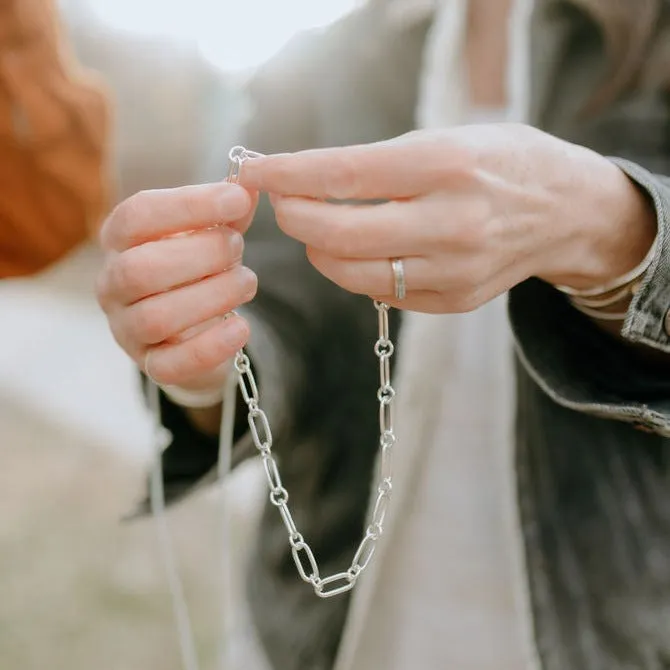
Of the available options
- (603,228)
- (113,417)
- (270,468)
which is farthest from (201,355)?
(113,417)

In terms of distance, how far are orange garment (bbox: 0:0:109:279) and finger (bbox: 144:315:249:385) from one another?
280mm

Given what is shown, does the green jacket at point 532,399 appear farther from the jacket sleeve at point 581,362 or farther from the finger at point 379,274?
the finger at point 379,274

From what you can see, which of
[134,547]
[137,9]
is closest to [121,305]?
[137,9]

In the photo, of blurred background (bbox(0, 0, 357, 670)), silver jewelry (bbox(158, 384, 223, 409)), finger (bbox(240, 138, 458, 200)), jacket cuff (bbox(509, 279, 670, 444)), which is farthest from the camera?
blurred background (bbox(0, 0, 357, 670))

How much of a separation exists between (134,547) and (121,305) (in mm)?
846

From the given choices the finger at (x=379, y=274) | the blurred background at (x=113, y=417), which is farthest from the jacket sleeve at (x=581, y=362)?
the blurred background at (x=113, y=417)

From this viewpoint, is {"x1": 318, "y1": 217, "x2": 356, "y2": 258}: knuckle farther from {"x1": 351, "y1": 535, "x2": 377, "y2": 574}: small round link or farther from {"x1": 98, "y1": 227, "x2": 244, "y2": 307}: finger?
{"x1": 351, "y1": 535, "x2": 377, "y2": 574}: small round link

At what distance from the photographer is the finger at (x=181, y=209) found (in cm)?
31

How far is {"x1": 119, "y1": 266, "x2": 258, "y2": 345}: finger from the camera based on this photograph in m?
0.33

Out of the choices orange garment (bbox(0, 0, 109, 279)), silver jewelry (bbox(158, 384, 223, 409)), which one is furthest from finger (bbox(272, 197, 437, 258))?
orange garment (bbox(0, 0, 109, 279))

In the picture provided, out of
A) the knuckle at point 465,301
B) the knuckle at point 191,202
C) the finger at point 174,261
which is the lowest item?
the knuckle at point 465,301

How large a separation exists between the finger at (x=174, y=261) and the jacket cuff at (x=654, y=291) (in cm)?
22

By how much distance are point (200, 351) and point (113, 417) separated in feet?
3.63

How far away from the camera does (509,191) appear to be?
11.4 inches
